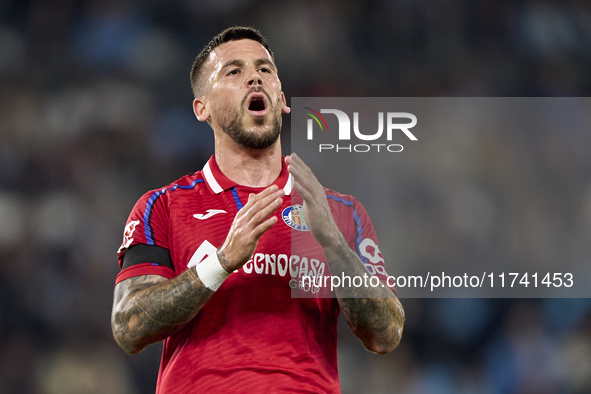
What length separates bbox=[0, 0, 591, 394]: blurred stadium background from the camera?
122 inches

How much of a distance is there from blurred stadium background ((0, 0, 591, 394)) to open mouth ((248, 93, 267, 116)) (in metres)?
1.00

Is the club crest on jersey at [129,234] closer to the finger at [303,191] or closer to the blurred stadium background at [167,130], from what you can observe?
the finger at [303,191]

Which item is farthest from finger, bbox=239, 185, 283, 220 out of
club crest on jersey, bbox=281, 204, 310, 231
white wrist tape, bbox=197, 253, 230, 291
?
club crest on jersey, bbox=281, 204, 310, 231

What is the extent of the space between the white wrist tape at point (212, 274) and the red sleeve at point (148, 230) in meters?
0.20

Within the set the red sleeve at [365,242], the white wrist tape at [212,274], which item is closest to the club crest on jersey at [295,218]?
the red sleeve at [365,242]

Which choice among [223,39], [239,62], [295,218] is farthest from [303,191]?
[223,39]

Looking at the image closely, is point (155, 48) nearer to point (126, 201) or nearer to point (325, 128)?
point (126, 201)

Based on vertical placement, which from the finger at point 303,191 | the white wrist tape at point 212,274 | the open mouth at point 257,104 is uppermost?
the open mouth at point 257,104

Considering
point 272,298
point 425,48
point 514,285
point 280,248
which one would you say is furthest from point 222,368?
point 425,48

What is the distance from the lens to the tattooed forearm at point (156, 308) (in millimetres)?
1610

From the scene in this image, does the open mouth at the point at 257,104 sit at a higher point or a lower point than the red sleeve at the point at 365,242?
higher

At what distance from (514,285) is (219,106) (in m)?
1.16

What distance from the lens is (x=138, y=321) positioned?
5.39ft

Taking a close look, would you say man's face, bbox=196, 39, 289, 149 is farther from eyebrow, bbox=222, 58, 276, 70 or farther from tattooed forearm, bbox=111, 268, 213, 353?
tattooed forearm, bbox=111, 268, 213, 353
